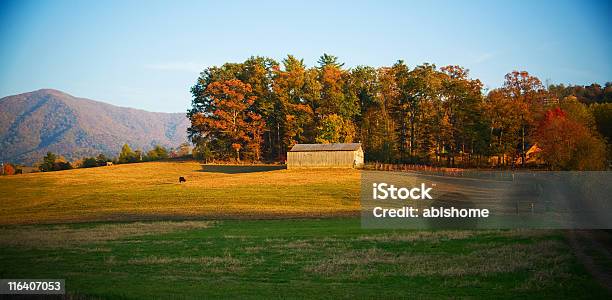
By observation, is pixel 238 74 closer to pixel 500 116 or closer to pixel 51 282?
pixel 500 116

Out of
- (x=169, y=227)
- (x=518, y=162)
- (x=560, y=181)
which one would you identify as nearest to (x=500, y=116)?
(x=518, y=162)

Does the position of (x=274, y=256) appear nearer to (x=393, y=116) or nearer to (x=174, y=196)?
(x=174, y=196)

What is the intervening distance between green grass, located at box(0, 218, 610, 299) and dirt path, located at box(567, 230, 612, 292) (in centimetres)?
40

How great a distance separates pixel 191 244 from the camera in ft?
85.7

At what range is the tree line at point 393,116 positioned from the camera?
7638 cm

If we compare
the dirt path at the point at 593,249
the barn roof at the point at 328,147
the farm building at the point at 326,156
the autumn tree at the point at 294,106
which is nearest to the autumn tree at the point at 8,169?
the autumn tree at the point at 294,106

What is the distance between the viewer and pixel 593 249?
19734 mm

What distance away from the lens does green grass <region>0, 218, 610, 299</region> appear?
1494cm

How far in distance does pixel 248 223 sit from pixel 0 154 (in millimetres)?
115353

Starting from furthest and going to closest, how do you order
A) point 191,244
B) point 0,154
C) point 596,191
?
point 0,154, point 596,191, point 191,244

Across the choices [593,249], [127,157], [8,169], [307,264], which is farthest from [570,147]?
[8,169]

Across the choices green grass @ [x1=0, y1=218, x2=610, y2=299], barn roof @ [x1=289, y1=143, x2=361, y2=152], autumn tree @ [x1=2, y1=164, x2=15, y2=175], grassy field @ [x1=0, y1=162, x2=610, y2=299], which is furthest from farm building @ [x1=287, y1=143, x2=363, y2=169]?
autumn tree @ [x1=2, y1=164, x2=15, y2=175]

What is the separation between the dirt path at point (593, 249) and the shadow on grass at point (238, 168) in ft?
203

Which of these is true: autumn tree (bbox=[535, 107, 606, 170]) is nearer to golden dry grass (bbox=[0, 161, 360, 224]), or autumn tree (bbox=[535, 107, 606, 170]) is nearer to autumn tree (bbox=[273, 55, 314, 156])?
golden dry grass (bbox=[0, 161, 360, 224])
